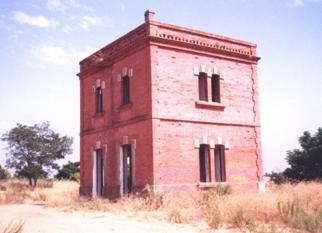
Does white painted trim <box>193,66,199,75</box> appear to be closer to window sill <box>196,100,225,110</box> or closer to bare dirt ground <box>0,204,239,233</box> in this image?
window sill <box>196,100,225,110</box>

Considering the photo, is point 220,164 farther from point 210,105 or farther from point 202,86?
point 202,86

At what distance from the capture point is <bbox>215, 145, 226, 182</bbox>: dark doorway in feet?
66.5

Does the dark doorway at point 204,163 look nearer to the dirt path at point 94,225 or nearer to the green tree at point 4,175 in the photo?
the dirt path at point 94,225

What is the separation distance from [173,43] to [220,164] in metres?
6.05

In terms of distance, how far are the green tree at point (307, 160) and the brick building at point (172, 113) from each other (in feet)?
19.1

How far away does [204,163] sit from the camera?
789 inches

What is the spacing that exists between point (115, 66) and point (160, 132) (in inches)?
200

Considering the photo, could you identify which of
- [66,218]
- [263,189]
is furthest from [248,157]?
[66,218]

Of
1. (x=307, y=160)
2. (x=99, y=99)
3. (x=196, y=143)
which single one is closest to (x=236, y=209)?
(x=196, y=143)

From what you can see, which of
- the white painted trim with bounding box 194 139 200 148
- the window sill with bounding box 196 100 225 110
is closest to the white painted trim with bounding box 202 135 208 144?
the white painted trim with bounding box 194 139 200 148

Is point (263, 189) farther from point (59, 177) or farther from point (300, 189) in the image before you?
point (59, 177)

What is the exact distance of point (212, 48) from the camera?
20.7 meters

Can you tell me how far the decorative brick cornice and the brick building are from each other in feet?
0.15

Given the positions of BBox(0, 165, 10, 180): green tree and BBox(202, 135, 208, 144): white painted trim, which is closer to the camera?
BBox(202, 135, 208, 144): white painted trim
